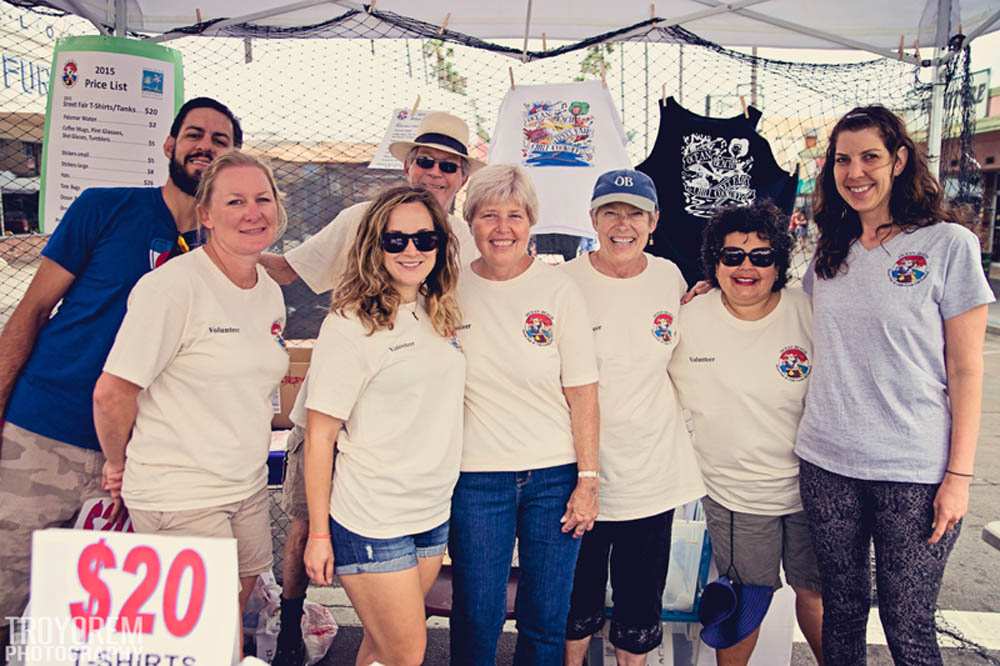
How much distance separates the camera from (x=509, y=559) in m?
1.96

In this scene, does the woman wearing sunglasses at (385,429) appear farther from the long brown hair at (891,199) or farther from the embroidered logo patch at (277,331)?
the long brown hair at (891,199)

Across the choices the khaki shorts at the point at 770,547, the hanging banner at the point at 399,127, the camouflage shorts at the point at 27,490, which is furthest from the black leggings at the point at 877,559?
the hanging banner at the point at 399,127

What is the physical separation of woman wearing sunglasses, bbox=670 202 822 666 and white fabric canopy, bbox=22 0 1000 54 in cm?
165

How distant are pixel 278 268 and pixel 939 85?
308cm

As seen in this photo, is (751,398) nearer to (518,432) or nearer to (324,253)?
(518,432)

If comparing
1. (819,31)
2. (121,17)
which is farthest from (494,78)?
(121,17)

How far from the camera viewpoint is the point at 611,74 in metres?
3.71

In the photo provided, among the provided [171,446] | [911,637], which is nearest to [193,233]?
[171,446]

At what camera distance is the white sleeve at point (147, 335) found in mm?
1640

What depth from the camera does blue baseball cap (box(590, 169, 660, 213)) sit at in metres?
2.08

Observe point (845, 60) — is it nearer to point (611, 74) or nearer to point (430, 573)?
point (611, 74)

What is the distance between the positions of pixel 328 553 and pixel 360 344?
1.84ft

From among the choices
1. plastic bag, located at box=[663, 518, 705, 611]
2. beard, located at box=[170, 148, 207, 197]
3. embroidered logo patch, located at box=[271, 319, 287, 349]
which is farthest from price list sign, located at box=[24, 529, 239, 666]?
plastic bag, located at box=[663, 518, 705, 611]

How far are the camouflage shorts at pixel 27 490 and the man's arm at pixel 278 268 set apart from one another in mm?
774
